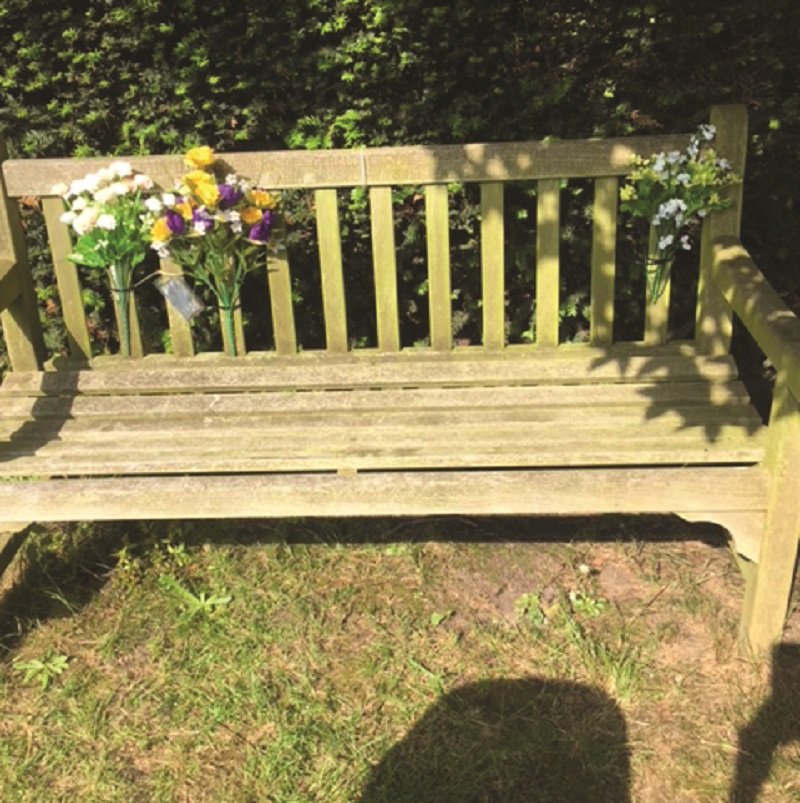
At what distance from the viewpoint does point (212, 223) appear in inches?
129

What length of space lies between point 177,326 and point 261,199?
0.55 meters

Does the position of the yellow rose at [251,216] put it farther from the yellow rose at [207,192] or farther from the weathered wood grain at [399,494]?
the weathered wood grain at [399,494]

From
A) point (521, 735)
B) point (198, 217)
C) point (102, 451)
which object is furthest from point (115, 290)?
point (521, 735)

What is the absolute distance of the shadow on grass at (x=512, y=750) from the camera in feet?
8.64

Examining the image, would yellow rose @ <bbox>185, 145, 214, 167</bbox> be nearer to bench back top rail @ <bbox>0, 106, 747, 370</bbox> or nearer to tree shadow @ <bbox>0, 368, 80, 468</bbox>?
bench back top rail @ <bbox>0, 106, 747, 370</bbox>

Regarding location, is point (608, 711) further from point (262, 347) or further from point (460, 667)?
point (262, 347)

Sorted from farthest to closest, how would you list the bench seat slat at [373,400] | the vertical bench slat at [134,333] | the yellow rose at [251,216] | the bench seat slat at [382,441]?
the vertical bench slat at [134,333] → the yellow rose at [251,216] → the bench seat slat at [373,400] → the bench seat slat at [382,441]

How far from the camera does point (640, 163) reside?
326cm

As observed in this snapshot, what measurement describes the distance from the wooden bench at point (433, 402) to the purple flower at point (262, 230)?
10 cm

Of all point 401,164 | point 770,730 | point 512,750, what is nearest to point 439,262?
point 401,164

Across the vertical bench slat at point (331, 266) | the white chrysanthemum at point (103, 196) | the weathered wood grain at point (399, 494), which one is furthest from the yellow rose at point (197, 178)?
the weathered wood grain at point (399, 494)

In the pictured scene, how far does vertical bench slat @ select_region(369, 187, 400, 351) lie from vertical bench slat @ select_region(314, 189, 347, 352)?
0.40 feet

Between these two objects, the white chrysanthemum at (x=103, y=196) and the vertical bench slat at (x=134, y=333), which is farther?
the vertical bench slat at (x=134, y=333)

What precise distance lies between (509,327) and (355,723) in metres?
1.94
